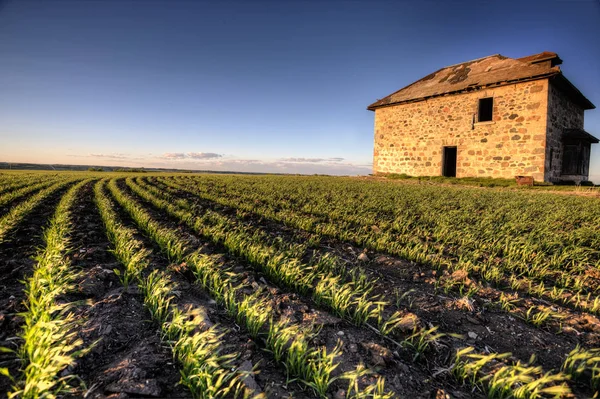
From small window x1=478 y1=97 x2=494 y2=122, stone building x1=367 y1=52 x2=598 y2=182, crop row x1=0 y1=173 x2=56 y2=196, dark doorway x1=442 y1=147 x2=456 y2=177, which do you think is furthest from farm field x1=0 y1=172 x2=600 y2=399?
dark doorway x1=442 y1=147 x2=456 y2=177

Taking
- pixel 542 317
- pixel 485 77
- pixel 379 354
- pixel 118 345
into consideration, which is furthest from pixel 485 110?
pixel 118 345

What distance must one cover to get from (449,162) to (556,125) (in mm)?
6181

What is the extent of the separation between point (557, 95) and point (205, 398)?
22.6m

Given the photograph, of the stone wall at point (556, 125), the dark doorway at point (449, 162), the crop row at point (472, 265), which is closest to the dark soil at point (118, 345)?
the crop row at point (472, 265)

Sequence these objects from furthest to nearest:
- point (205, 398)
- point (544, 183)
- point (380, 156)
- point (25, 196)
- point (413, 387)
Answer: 1. point (380, 156)
2. point (544, 183)
3. point (25, 196)
4. point (413, 387)
5. point (205, 398)

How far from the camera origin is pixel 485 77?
57.9ft

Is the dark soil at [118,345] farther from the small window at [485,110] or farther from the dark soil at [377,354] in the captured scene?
the small window at [485,110]

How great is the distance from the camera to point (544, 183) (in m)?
15.3

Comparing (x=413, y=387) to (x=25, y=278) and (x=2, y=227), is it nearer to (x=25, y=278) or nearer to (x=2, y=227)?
(x=25, y=278)

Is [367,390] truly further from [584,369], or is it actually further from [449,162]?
[449,162]

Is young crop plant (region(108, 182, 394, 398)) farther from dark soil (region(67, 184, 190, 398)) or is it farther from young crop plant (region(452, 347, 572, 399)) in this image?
young crop plant (region(452, 347, 572, 399))

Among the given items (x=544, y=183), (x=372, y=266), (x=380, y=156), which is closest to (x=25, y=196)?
(x=372, y=266)

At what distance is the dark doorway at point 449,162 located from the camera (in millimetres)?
20219

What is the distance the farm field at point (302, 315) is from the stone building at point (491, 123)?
13.3 m
